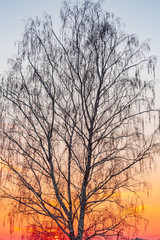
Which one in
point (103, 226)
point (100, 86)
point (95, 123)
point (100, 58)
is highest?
point (100, 58)

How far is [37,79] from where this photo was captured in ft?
37.0

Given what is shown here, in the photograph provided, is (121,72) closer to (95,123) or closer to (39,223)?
(95,123)

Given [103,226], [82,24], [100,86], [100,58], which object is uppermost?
[82,24]

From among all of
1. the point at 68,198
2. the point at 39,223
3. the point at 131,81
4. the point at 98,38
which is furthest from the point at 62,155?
the point at 98,38

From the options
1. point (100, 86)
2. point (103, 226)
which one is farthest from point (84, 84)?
point (103, 226)

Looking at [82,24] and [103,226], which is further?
[82,24]

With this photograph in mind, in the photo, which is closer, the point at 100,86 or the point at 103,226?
the point at 103,226

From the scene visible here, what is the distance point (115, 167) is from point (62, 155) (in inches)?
68.8

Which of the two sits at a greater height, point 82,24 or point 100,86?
point 82,24

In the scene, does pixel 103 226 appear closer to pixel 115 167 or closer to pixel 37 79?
pixel 115 167

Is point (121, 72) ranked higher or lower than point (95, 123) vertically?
higher

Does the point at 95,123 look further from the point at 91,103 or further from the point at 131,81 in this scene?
the point at 131,81

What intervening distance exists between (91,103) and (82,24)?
2716 millimetres

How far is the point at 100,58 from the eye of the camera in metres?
11.6
